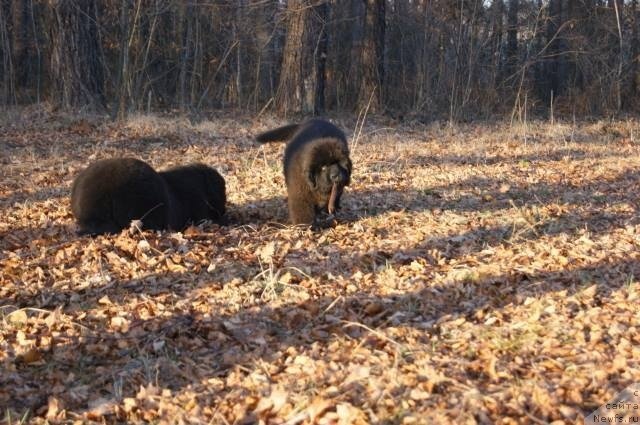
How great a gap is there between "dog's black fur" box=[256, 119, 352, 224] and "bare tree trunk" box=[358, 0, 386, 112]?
32.5 ft

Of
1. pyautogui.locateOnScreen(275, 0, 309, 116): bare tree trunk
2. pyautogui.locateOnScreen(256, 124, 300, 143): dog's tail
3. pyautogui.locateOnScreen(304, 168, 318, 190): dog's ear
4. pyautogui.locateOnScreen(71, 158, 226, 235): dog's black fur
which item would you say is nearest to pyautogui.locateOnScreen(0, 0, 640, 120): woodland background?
pyautogui.locateOnScreen(275, 0, 309, 116): bare tree trunk

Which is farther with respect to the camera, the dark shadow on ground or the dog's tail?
the dog's tail

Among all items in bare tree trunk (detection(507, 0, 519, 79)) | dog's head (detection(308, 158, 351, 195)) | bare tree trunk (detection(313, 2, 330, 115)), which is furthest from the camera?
bare tree trunk (detection(507, 0, 519, 79))

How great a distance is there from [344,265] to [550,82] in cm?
2250

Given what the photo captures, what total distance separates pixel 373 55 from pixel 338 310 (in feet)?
43.7

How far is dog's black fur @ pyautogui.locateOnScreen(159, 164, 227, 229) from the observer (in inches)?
266

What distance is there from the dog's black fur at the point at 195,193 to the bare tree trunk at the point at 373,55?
10093mm

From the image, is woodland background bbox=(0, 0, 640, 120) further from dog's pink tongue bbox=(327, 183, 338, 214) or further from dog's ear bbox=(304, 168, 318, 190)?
dog's pink tongue bbox=(327, 183, 338, 214)

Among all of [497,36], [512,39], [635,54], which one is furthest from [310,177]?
[635,54]

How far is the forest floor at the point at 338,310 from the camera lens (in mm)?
3242

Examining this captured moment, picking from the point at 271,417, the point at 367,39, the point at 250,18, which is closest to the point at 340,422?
the point at 271,417

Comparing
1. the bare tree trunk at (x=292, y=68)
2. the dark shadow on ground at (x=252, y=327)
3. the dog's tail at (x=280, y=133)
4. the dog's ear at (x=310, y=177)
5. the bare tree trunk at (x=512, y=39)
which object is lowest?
the dark shadow on ground at (x=252, y=327)

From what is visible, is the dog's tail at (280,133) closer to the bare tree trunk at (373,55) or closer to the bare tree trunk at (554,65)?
the bare tree trunk at (373,55)

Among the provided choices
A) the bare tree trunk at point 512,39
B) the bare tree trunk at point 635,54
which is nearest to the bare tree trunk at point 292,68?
the bare tree trunk at point 512,39
